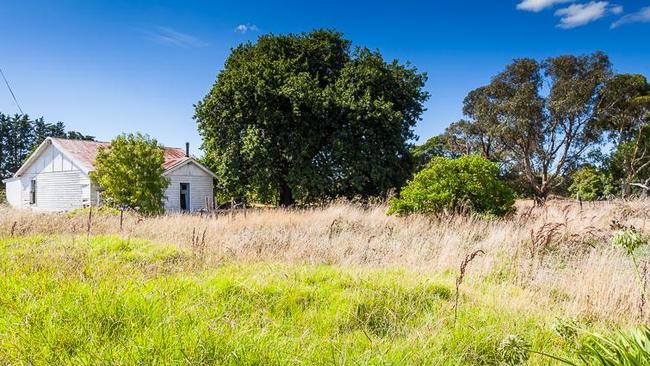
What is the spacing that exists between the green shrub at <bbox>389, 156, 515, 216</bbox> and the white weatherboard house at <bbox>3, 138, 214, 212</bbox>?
16.6m

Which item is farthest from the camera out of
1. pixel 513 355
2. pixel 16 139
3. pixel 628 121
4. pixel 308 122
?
pixel 16 139

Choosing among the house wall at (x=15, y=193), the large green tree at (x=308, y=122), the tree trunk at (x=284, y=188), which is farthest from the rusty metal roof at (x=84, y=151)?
the house wall at (x=15, y=193)

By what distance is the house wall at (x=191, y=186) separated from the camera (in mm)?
25188

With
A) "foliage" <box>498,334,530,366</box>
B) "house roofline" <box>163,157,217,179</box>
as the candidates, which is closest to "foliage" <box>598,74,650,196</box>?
"house roofline" <box>163,157,217,179</box>

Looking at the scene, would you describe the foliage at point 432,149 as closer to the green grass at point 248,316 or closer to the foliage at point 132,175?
the foliage at point 132,175

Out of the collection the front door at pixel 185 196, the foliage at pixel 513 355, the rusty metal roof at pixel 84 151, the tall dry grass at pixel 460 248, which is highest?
the rusty metal roof at pixel 84 151

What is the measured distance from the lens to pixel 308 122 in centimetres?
2077

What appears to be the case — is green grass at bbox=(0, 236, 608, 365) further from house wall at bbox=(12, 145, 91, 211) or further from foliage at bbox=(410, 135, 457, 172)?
foliage at bbox=(410, 135, 457, 172)

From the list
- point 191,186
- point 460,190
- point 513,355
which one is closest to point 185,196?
point 191,186

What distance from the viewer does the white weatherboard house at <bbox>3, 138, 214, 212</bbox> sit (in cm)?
2370

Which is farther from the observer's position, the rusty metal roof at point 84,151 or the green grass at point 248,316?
the rusty metal roof at point 84,151

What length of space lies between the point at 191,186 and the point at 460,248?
884 inches

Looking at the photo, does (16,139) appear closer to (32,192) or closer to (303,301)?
(32,192)

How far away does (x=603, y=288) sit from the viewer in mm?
4395
